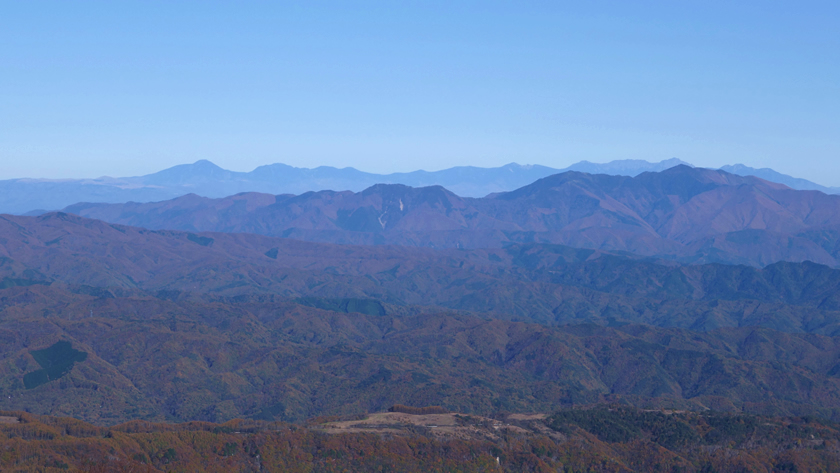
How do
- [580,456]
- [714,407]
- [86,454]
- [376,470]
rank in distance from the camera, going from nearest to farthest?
[86,454]
[376,470]
[580,456]
[714,407]

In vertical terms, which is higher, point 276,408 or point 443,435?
point 443,435

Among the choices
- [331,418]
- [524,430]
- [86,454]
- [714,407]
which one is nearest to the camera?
[86,454]

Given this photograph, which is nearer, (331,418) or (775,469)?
(775,469)

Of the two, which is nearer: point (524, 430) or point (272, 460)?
point (272, 460)

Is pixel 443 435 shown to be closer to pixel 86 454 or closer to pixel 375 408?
pixel 86 454

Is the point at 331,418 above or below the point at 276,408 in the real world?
above

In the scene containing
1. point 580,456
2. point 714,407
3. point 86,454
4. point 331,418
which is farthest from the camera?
point 714,407

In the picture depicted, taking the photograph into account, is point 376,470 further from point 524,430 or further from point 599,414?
point 599,414

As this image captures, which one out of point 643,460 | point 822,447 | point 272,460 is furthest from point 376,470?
point 822,447

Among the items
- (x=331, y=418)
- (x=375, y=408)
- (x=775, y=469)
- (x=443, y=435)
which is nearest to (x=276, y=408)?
(x=375, y=408)
